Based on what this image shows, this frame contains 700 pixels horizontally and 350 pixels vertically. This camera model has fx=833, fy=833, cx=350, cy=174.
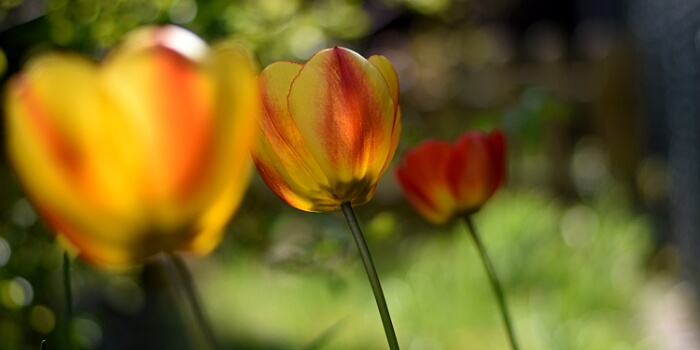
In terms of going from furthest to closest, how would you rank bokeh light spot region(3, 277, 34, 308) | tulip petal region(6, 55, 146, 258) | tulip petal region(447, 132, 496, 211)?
bokeh light spot region(3, 277, 34, 308) < tulip petal region(447, 132, 496, 211) < tulip petal region(6, 55, 146, 258)

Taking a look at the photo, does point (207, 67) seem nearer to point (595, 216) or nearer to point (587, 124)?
point (595, 216)

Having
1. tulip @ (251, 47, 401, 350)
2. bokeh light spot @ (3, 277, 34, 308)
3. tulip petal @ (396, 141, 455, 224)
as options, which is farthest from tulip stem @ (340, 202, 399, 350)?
bokeh light spot @ (3, 277, 34, 308)

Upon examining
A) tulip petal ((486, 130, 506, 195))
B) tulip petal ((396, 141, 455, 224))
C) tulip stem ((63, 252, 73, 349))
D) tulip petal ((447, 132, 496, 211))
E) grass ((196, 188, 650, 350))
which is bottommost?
grass ((196, 188, 650, 350))

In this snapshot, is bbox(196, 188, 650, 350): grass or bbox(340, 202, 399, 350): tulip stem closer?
bbox(340, 202, 399, 350): tulip stem

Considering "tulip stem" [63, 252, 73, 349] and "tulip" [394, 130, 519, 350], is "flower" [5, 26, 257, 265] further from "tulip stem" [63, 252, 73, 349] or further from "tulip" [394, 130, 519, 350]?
"tulip" [394, 130, 519, 350]

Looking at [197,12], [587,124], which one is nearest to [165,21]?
[197,12]

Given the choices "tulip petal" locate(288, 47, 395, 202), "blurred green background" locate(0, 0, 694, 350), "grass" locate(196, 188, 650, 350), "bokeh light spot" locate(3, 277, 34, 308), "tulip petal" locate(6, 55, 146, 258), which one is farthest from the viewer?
"grass" locate(196, 188, 650, 350)

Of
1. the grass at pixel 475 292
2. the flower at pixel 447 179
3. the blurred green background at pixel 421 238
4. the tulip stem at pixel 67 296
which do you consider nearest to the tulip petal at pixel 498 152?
the flower at pixel 447 179

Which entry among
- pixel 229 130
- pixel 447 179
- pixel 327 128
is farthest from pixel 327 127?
pixel 447 179
